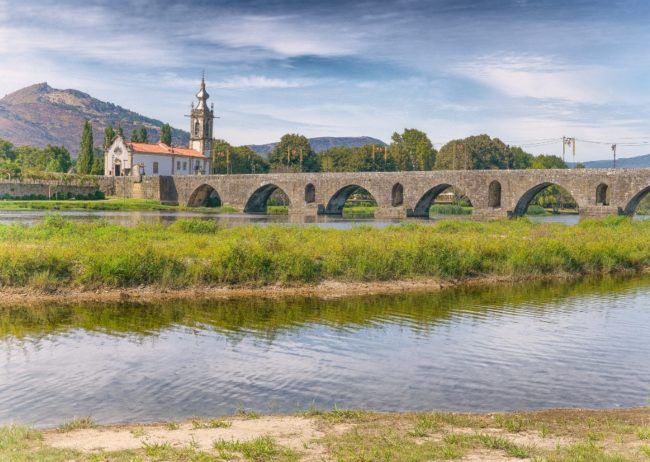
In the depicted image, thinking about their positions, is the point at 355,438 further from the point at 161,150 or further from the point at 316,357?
the point at 161,150

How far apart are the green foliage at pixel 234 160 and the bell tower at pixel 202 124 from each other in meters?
3.54

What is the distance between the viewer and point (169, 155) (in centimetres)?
10006

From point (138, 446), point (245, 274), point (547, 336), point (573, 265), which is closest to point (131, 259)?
point (245, 274)

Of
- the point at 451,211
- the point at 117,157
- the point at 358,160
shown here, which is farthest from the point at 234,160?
the point at 451,211

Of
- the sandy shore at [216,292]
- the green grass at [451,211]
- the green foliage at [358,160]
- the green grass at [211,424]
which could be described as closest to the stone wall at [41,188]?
the green foliage at [358,160]

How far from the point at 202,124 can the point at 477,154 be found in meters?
40.5

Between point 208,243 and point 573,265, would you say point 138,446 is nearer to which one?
point 208,243

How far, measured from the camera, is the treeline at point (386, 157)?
348ft

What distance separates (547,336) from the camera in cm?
1464

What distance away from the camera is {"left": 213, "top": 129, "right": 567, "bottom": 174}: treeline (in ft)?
348

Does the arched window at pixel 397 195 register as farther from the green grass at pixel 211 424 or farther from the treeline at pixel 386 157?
the green grass at pixel 211 424

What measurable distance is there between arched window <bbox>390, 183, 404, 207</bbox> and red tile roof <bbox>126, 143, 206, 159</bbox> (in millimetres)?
39776

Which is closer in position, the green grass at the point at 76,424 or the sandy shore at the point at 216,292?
the green grass at the point at 76,424

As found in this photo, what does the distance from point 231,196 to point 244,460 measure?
7904cm
